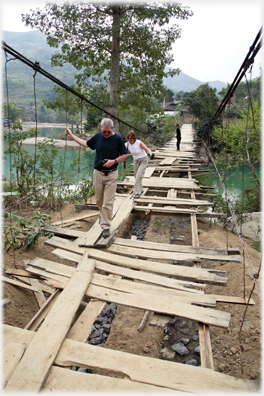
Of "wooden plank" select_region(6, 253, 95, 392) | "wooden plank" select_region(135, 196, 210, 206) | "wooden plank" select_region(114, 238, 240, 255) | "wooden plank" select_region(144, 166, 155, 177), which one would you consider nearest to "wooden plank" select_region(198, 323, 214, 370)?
"wooden plank" select_region(6, 253, 95, 392)

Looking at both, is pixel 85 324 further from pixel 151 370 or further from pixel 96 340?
pixel 96 340

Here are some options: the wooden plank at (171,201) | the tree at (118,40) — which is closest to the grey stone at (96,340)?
the wooden plank at (171,201)

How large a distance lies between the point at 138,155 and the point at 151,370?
3013mm

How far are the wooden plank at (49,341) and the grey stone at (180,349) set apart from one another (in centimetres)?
100

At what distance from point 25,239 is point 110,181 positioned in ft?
3.97

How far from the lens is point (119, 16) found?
7.06 meters

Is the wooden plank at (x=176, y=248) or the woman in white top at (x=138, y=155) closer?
the wooden plank at (x=176, y=248)

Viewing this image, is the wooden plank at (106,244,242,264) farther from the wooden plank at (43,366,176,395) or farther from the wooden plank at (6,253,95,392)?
the wooden plank at (43,366,176,395)

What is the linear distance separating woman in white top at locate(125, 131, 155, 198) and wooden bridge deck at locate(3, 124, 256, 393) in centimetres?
117

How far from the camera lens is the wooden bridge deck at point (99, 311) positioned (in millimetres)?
1276

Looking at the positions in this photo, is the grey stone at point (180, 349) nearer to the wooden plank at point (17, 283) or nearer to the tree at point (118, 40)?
the wooden plank at point (17, 283)

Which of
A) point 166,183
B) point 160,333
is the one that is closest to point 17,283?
point 160,333

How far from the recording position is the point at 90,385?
4.16ft

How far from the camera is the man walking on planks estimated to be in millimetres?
2541
